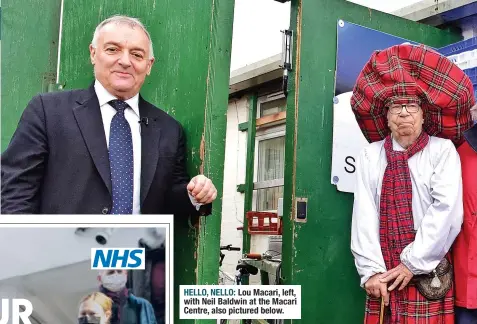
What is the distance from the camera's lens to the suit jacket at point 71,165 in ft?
4.36

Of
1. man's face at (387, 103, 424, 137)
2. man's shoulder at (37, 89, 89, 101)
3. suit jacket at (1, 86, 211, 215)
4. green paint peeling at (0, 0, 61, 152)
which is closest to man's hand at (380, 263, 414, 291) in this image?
man's face at (387, 103, 424, 137)

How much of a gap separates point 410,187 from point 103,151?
1101 mm

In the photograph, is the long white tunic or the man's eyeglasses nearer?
the long white tunic

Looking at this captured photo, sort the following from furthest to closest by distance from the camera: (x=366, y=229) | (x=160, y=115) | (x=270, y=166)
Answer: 1. (x=270, y=166)
2. (x=366, y=229)
3. (x=160, y=115)

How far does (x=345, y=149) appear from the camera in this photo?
2701 millimetres

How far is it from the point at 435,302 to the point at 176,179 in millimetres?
1013

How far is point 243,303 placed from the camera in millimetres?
1179

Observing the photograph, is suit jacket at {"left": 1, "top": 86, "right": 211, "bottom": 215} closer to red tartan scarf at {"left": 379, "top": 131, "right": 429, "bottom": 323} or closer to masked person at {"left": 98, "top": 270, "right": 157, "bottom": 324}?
masked person at {"left": 98, "top": 270, "right": 157, "bottom": 324}

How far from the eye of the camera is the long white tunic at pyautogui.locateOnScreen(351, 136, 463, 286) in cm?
178

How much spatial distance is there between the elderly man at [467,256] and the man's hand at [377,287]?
249mm

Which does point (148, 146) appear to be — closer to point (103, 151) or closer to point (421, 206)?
point (103, 151)

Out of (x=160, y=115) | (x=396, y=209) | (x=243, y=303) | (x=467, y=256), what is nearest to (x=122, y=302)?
(x=243, y=303)

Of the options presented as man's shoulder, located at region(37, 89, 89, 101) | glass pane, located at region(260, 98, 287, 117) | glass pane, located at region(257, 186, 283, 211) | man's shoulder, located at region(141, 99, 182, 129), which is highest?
glass pane, located at region(260, 98, 287, 117)

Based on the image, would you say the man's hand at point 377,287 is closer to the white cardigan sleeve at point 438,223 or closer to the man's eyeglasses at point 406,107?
the white cardigan sleeve at point 438,223
